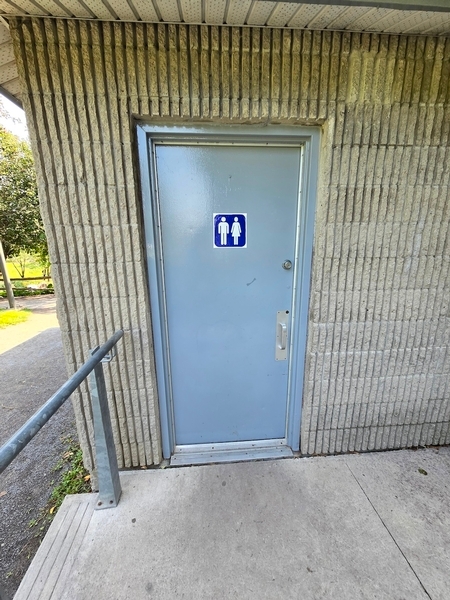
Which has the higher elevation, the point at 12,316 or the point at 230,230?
the point at 230,230

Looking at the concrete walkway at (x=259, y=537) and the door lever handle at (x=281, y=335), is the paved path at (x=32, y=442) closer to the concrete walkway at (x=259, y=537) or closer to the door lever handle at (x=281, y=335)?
the concrete walkway at (x=259, y=537)

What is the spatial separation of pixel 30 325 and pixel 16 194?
180 inches

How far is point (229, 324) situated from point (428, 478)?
175cm

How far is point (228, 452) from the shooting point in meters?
2.21

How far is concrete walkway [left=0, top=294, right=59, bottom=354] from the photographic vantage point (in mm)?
5327

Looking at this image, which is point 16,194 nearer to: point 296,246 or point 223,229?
point 223,229

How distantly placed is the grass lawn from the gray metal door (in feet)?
20.2

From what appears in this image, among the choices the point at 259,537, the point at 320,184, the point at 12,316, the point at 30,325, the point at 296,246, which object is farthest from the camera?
the point at 12,316

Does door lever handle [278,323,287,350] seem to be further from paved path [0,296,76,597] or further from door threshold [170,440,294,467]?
paved path [0,296,76,597]

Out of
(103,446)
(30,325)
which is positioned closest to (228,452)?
(103,446)

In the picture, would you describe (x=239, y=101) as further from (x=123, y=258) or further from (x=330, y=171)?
(x=123, y=258)

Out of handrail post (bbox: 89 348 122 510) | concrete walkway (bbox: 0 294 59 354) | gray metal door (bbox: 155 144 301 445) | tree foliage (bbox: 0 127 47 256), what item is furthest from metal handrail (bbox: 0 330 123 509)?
tree foliage (bbox: 0 127 47 256)

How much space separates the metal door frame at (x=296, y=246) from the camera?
1.71 m

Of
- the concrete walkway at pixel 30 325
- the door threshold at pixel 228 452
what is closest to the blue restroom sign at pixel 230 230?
the door threshold at pixel 228 452
